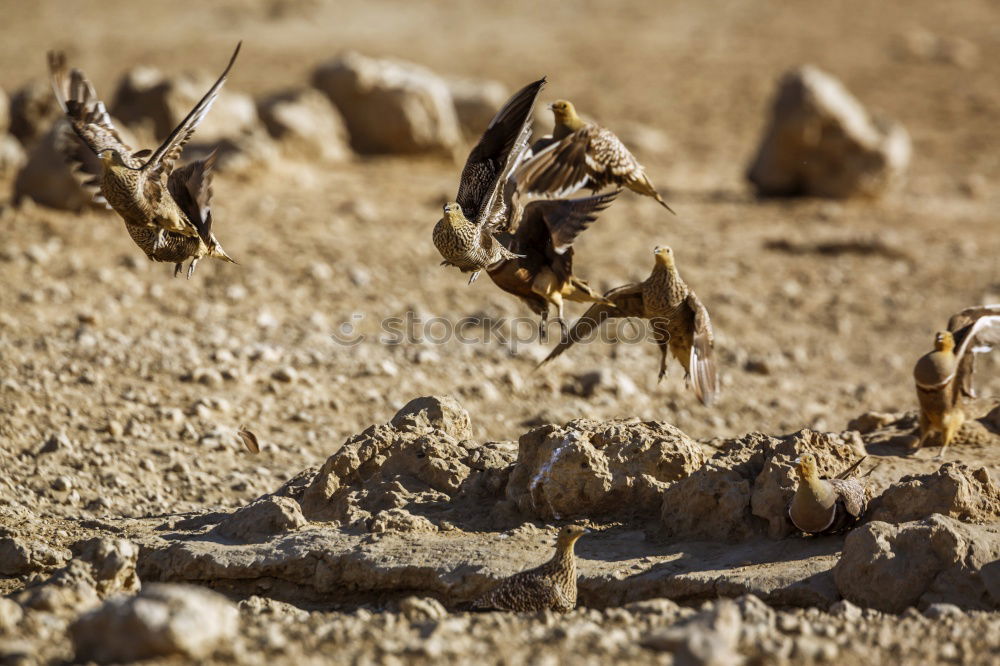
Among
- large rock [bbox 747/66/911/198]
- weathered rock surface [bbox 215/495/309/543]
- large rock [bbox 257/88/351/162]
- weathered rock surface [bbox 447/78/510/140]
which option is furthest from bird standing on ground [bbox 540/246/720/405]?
weathered rock surface [bbox 447/78/510/140]

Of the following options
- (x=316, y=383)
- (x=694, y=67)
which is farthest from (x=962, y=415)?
(x=694, y=67)

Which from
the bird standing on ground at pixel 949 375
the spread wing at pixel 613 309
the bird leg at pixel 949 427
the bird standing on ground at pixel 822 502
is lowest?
the bird standing on ground at pixel 822 502

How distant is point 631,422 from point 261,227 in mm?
6927

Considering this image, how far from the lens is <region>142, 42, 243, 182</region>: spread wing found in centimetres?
650

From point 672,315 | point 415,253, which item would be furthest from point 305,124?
point 672,315

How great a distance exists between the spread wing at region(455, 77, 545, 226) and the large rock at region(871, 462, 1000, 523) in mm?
2433

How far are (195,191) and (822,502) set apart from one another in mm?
3529

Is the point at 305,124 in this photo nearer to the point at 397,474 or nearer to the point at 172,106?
the point at 172,106

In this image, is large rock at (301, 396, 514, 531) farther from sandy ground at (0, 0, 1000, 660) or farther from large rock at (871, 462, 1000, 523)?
large rock at (871, 462, 1000, 523)

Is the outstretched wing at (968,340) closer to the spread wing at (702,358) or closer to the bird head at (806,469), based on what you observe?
the spread wing at (702,358)

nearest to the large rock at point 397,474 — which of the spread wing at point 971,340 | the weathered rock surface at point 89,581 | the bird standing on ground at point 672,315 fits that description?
the bird standing on ground at point 672,315

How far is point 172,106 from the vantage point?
14109mm

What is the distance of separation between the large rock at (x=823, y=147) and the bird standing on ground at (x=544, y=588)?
11349 mm

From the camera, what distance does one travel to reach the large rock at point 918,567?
5633 millimetres
